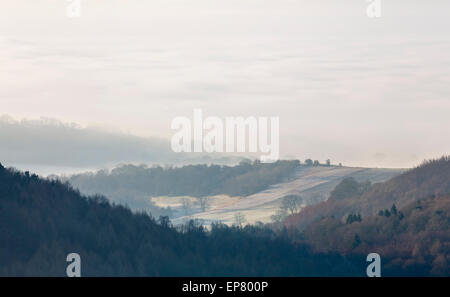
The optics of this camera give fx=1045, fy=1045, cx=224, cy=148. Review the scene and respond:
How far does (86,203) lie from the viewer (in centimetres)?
13538

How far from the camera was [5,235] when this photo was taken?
111m

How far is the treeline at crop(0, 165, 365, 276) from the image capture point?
110 metres

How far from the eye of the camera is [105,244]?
12356cm

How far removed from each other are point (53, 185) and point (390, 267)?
78536mm

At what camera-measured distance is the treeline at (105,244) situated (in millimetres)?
110312

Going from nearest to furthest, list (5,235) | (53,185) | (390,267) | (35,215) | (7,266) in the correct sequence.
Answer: (7,266), (5,235), (35,215), (53,185), (390,267)
